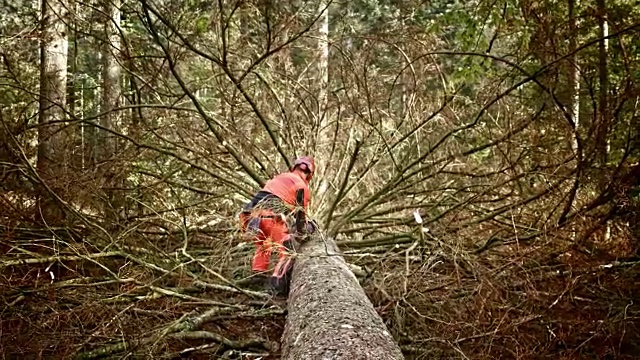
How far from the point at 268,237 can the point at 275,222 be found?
17cm

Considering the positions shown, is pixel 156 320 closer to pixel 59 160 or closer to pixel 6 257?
pixel 6 257

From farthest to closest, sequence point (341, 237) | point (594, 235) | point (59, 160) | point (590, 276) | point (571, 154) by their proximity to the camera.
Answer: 1. point (341, 237)
2. point (59, 160)
3. point (571, 154)
4. point (594, 235)
5. point (590, 276)

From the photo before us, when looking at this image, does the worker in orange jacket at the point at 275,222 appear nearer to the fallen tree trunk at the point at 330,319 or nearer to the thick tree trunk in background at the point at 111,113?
the fallen tree trunk at the point at 330,319

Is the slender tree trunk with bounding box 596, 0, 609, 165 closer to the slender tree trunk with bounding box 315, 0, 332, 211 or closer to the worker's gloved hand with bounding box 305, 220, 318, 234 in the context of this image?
the worker's gloved hand with bounding box 305, 220, 318, 234

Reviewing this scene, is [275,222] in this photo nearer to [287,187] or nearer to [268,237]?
[268,237]

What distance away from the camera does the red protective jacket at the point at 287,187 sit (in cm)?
483

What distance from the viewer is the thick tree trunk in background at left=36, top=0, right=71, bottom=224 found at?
4961mm

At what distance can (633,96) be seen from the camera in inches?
147

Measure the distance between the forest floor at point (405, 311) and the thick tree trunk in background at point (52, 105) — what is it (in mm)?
754

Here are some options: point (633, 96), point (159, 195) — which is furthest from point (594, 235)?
point (159, 195)

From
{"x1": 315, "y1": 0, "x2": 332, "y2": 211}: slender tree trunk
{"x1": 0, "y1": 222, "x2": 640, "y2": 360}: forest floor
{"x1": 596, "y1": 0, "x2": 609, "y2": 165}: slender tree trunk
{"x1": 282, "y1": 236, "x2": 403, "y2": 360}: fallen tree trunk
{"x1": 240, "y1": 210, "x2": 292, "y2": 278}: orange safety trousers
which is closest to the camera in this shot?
{"x1": 282, "y1": 236, "x2": 403, "y2": 360}: fallen tree trunk

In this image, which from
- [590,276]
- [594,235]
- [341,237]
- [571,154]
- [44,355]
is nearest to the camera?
[44,355]

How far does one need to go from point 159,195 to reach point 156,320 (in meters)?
1.69

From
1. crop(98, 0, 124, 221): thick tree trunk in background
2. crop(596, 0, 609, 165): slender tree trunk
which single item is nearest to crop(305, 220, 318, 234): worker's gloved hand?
crop(98, 0, 124, 221): thick tree trunk in background
